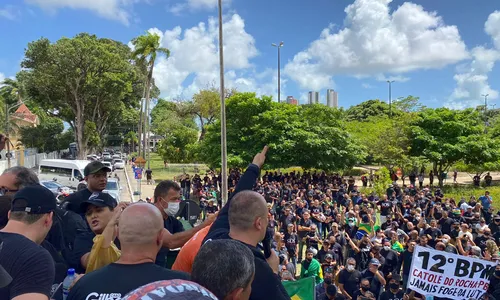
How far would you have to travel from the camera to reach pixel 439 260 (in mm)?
7668

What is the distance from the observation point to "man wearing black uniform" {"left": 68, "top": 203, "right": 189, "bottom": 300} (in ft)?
6.84

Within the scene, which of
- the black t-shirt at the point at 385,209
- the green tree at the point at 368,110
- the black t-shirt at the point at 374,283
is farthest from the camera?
the green tree at the point at 368,110

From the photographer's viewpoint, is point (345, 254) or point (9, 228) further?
point (345, 254)

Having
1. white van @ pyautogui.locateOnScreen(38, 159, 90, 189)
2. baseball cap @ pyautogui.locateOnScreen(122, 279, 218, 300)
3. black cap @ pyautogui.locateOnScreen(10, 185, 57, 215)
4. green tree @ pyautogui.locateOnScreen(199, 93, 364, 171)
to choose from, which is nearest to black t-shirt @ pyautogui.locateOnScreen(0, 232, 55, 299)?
black cap @ pyautogui.locateOnScreen(10, 185, 57, 215)

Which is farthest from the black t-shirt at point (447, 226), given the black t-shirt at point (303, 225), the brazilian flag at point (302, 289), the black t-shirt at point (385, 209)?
the brazilian flag at point (302, 289)

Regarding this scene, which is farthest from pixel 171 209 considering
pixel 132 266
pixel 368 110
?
pixel 368 110

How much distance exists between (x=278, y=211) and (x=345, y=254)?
4801mm

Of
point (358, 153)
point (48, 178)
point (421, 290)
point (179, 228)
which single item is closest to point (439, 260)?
point (421, 290)

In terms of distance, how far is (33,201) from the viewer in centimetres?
266

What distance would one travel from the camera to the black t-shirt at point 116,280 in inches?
81.6

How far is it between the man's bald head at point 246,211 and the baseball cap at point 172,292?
1315mm

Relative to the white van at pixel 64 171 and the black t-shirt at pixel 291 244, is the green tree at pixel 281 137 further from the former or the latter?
the black t-shirt at pixel 291 244

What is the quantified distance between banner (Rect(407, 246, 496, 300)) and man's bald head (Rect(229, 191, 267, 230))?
6025mm

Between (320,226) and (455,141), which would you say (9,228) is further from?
(455,141)
